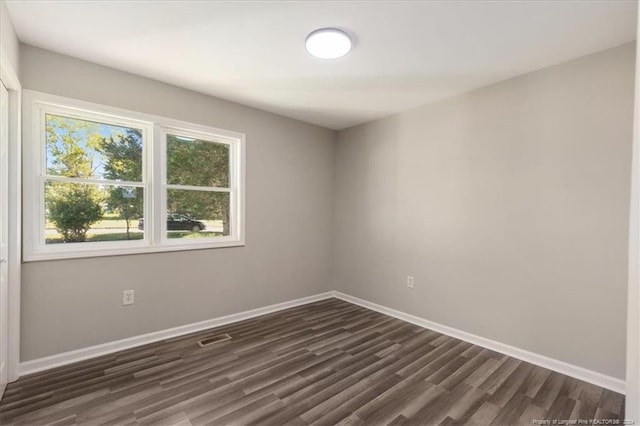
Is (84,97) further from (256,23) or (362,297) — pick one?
(362,297)

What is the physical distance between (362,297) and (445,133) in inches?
90.0

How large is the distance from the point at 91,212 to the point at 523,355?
3924 mm

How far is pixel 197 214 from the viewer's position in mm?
3252

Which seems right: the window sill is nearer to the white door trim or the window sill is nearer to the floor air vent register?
the floor air vent register

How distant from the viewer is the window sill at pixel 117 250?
2.31m

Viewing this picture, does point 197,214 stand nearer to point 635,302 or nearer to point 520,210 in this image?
point 520,210

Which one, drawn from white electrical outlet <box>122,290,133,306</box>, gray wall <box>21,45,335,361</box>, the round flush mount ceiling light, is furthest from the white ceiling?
white electrical outlet <box>122,290,133,306</box>

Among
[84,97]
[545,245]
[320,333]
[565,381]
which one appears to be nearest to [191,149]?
[84,97]

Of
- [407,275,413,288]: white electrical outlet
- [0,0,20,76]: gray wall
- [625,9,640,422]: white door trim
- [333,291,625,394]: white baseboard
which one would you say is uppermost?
[0,0,20,76]: gray wall

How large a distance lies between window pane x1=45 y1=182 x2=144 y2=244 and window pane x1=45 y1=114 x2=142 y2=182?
0.12 m

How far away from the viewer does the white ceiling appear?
1.83 m

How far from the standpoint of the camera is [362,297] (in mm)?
4031

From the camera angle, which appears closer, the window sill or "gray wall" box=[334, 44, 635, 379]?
"gray wall" box=[334, 44, 635, 379]

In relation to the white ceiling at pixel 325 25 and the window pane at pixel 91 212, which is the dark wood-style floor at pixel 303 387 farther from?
the white ceiling at pixel 325 25
